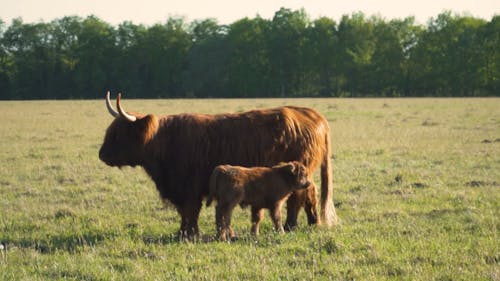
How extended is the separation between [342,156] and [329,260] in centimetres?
866

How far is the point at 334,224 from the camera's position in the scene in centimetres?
741

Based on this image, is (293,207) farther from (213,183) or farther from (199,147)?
(199,147)

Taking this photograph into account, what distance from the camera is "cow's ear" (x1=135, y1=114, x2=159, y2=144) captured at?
720 centimetres

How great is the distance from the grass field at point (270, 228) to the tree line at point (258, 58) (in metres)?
55.5

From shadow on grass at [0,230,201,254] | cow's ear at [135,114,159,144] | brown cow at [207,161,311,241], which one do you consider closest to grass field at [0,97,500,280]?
shadow on grass at [0,230,201,254]

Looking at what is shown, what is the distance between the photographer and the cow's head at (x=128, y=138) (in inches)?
284

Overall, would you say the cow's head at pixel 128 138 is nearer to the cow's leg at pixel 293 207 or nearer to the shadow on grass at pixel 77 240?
the shadow on grass at pixel 77 240

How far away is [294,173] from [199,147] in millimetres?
1279

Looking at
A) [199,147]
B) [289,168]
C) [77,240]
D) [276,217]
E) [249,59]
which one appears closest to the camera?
[289,168]

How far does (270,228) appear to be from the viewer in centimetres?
741

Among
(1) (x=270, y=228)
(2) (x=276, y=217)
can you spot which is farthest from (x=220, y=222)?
(1) (x=270, y=228)

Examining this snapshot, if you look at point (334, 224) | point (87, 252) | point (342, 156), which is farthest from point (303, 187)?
point (342, 156)

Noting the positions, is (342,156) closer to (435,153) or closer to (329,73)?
(435,153)

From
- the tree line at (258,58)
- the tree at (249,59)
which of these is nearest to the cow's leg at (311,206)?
the tree line at (258,58)
